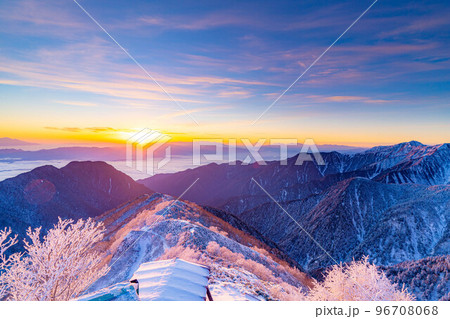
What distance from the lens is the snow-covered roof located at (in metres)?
7.66

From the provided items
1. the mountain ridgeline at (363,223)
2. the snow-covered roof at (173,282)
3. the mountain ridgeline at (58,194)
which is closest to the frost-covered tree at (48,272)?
the snow-covered roof at (173,282)

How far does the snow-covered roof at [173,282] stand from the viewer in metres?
7.66

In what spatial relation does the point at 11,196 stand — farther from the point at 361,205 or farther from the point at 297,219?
the point at 361,205

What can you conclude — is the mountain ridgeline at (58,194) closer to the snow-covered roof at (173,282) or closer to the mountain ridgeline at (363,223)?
the mountain ridgeline at (363,223)

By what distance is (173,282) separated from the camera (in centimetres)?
834

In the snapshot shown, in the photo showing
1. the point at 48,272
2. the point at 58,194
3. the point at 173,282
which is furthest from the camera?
the point at 58,194

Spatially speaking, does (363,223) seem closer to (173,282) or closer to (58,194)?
(173,282)
